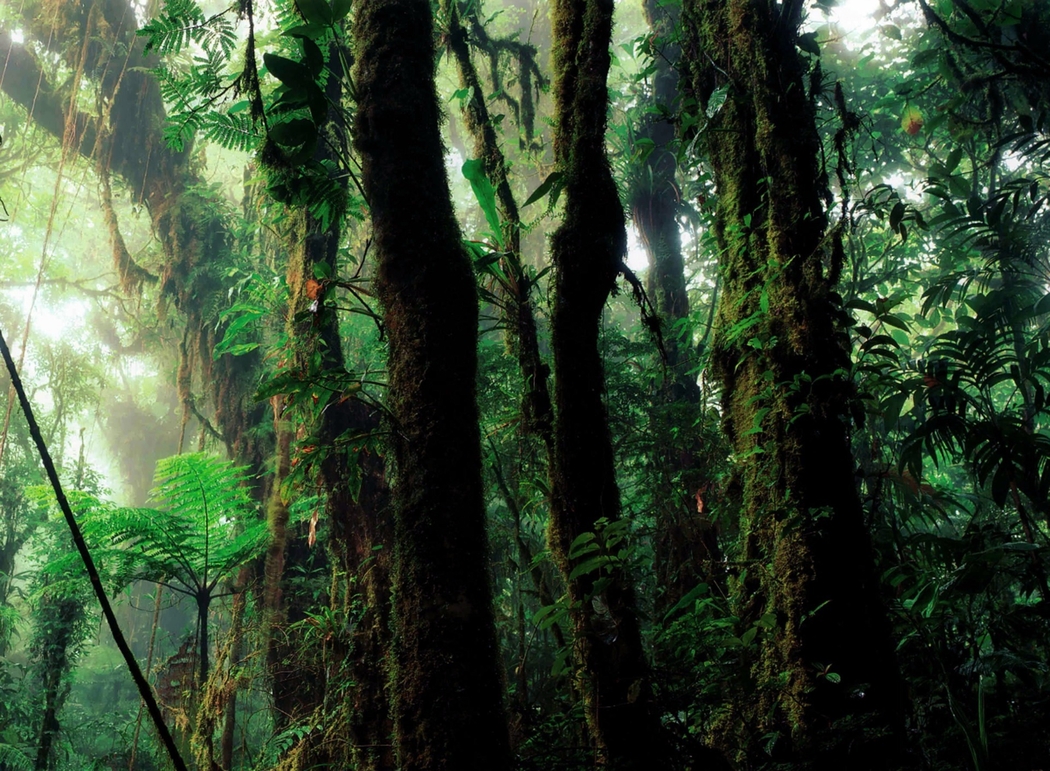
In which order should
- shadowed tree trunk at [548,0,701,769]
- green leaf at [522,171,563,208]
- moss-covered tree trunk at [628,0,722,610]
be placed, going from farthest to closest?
moss-covered tree trunk at [628,0,722,610] < green leaf at [522,171,563,208] < shadowed tree trunk at [548,0,701,769]

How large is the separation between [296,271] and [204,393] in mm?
4886

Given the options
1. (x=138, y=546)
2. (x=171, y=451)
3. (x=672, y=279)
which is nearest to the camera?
(x=138, y=546)

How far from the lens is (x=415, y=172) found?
226 cm

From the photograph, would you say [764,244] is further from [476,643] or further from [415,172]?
[476,643]

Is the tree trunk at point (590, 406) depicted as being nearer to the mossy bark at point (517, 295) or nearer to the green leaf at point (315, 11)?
the mossy bark at point (517, 295)

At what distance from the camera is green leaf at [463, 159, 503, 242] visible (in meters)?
3.00

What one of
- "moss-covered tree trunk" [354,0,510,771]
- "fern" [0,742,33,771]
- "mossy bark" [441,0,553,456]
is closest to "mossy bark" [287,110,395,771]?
"moss-covered tree trunk" [354,0,510,771]

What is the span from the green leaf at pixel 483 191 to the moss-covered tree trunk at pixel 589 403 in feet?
1.21

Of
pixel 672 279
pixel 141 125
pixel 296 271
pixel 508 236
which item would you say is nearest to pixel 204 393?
pixel 141 125

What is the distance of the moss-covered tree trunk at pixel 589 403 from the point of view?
7.32ft

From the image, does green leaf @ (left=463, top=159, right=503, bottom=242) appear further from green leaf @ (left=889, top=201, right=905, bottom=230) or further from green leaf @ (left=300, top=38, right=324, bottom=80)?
green leaf @ (left=889, top=201, right=905, bottom=230)

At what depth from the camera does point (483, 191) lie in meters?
3.10

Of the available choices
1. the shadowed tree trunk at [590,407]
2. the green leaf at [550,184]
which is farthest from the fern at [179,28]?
the green leaf at [550,184]

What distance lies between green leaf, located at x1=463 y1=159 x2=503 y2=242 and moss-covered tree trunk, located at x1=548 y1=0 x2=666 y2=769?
37 cm
